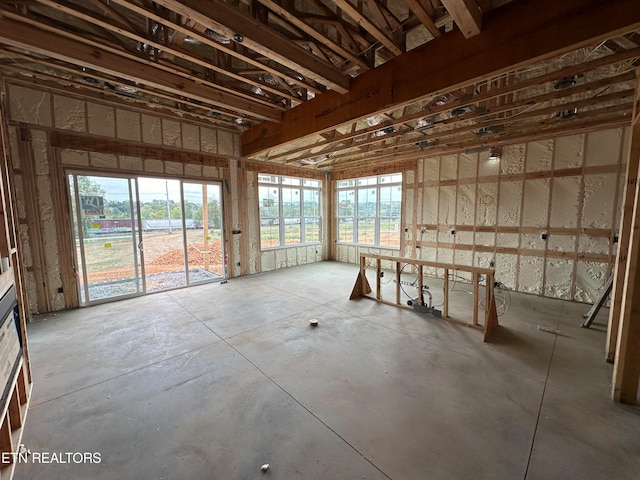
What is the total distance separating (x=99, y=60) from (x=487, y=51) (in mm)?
3988

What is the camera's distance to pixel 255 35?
7.73ft

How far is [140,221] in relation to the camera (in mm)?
4789

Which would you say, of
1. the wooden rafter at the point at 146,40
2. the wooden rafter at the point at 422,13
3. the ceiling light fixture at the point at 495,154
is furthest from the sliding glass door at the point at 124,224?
the ceiling light fixture at the point at 495,154

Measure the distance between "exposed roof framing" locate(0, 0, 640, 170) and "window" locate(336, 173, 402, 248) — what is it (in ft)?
9.43

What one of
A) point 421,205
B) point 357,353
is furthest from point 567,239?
point 357,353

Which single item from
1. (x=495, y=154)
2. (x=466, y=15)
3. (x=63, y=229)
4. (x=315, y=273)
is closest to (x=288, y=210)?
(x=315, y=273)

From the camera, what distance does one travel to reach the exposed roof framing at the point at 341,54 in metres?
2.08

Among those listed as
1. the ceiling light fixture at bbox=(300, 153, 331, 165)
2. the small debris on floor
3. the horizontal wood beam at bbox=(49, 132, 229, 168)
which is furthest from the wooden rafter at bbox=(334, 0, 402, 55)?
the horizontal wood beam at bbox=(49, 132, 229, 168)

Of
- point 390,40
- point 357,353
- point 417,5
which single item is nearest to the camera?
point 417,5

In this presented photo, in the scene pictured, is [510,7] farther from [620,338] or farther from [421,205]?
[421,205]

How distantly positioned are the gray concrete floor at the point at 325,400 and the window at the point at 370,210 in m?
3.88

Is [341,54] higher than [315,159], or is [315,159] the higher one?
[341,54]

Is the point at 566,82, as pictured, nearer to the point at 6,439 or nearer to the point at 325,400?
the point at 325,400

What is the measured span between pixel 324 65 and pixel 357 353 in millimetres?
3284
